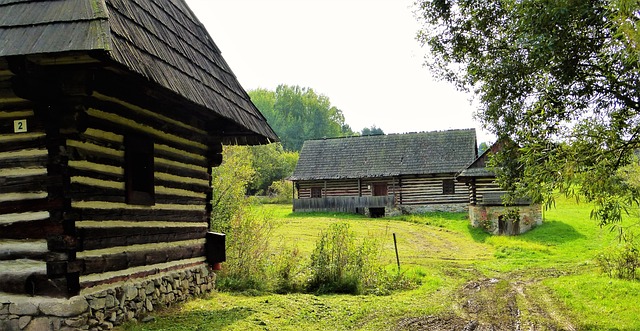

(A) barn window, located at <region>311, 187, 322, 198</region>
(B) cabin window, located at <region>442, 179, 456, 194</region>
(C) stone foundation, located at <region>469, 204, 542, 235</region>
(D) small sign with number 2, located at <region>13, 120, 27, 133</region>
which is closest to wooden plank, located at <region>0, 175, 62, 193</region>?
(D) small sign with number 2, located at <region>13, 120, 27, 133</region>

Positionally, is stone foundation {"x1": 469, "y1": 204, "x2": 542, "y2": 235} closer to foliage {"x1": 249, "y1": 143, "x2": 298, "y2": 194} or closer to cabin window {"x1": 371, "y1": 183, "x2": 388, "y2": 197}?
cabin window {"x1": 371, "y1": 183, "x2": 388, "y2": 197}

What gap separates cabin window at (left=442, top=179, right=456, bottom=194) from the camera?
1243 inches

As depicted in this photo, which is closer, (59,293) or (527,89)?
(59,293)

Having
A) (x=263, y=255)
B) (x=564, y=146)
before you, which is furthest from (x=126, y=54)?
(x=263, y=255)

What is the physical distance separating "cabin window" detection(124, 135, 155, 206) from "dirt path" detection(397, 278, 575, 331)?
414 cm

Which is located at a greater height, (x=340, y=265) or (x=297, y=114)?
(x=297, y=114)

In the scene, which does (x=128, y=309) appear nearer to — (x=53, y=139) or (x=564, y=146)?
(x=53, y=139)

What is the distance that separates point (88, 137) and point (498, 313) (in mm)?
7013

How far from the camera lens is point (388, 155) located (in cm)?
3447

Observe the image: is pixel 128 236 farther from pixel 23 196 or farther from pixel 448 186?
pixel 448 186

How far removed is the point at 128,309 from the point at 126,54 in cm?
339

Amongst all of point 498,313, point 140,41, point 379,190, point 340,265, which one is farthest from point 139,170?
point 379,190

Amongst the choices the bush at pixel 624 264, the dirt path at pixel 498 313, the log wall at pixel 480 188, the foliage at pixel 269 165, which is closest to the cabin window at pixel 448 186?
the log wall at pixel 480 188

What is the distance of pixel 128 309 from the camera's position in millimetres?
6766
